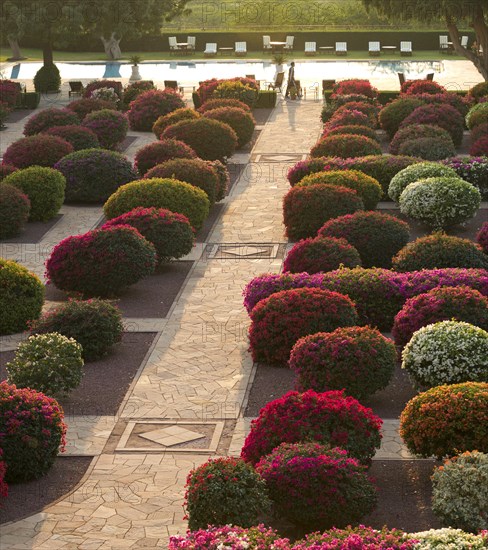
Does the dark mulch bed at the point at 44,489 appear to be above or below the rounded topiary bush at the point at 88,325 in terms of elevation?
below

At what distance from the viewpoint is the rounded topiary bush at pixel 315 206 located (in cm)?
2638

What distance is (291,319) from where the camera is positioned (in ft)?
63.6

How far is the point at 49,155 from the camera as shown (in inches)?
1300

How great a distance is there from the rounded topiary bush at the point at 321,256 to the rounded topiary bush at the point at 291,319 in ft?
8.94

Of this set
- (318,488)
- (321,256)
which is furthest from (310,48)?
(318,488)

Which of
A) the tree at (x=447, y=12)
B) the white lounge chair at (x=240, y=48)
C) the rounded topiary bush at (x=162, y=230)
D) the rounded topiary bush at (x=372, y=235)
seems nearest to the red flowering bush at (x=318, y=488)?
the rounded topiary bush at (x=372, y=235)

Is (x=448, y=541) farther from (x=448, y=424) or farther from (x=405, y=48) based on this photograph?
(x=405, y=48)

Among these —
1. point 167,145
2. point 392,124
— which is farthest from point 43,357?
point 392,124

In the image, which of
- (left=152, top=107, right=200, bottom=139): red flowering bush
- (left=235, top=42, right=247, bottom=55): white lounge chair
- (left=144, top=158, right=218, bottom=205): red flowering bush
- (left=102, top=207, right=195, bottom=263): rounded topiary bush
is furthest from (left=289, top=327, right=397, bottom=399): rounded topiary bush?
(left=235, top=42, right=247, bottom=55): white lounge chair

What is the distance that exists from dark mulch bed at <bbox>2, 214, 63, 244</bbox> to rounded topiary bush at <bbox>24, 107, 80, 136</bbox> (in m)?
8.72

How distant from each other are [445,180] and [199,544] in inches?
650

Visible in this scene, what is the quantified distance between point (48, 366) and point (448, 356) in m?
5.57

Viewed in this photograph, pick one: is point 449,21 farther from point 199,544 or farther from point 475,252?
point 199,544

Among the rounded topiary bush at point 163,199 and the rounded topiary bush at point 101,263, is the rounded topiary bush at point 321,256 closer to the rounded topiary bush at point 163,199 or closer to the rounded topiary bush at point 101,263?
the rounded topiary bush at point 101,263
